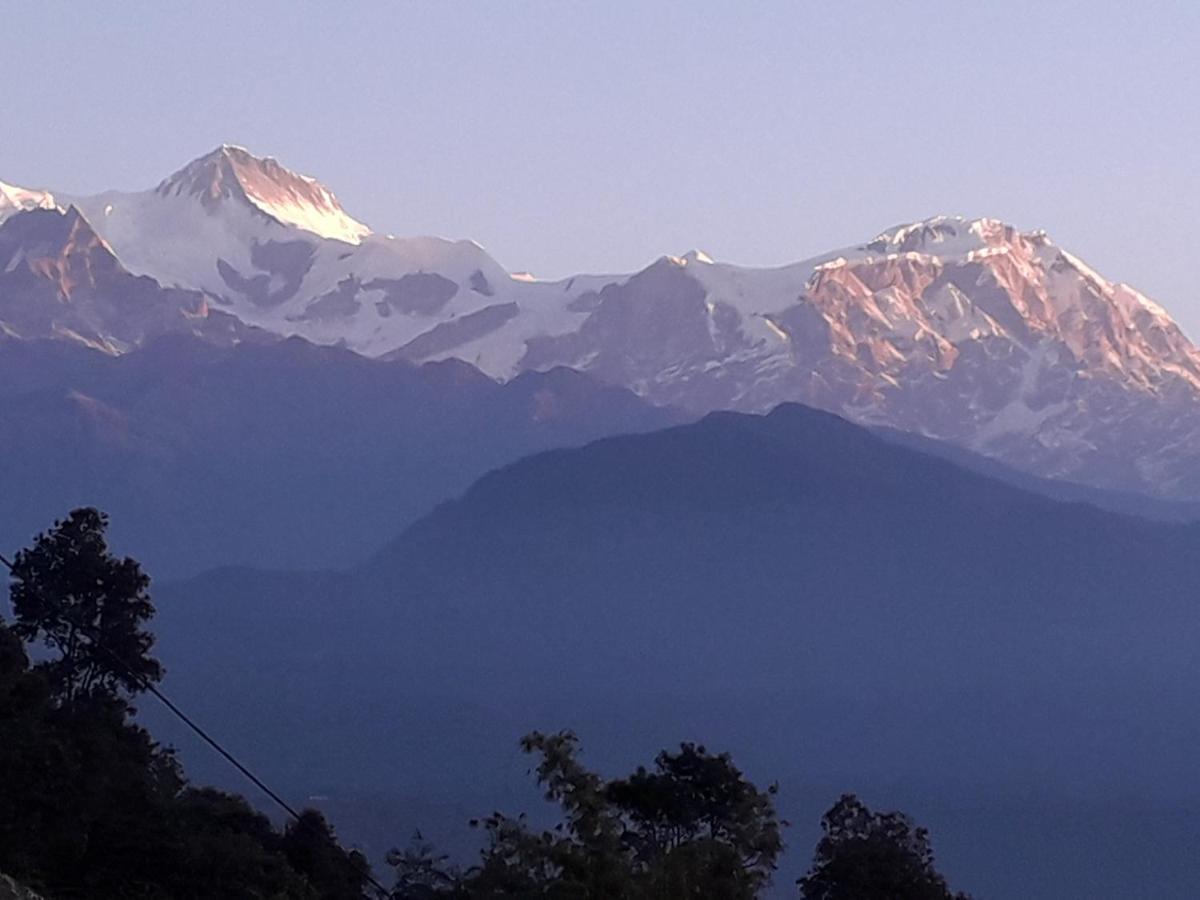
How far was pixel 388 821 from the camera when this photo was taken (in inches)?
7042

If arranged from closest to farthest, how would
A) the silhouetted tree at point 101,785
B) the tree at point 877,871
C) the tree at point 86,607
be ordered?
the silhouetted tree at point 101,785 → the tree at point 877,871 → the tree at point 86,607

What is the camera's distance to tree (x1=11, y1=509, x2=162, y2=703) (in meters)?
53.7

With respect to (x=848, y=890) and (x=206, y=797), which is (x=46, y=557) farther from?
(x=848, y=890)

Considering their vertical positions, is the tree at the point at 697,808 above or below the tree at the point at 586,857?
above

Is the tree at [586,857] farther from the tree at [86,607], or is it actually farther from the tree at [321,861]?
the tree at [86,607]

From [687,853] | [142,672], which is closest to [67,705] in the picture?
[142,672]

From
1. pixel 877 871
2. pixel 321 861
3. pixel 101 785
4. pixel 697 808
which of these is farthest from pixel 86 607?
pixel 877 871

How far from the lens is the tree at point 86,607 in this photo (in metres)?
53.7

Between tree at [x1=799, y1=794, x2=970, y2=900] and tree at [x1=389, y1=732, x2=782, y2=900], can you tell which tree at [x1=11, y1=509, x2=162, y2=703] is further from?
tree at [x1=389, y1=732, x2=782, y2=900]

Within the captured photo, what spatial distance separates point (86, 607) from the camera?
54.2m

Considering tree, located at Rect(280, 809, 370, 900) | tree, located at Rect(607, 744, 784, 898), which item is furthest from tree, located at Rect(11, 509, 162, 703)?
tree, located at Rect(607, 744, 784, 898)

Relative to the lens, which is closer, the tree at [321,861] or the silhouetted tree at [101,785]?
the silhouetted tree at [101,785]

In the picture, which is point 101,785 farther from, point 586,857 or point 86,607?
point 586,857

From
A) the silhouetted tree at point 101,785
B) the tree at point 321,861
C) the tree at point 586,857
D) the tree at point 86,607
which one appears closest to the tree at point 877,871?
the tree at point 586,857
